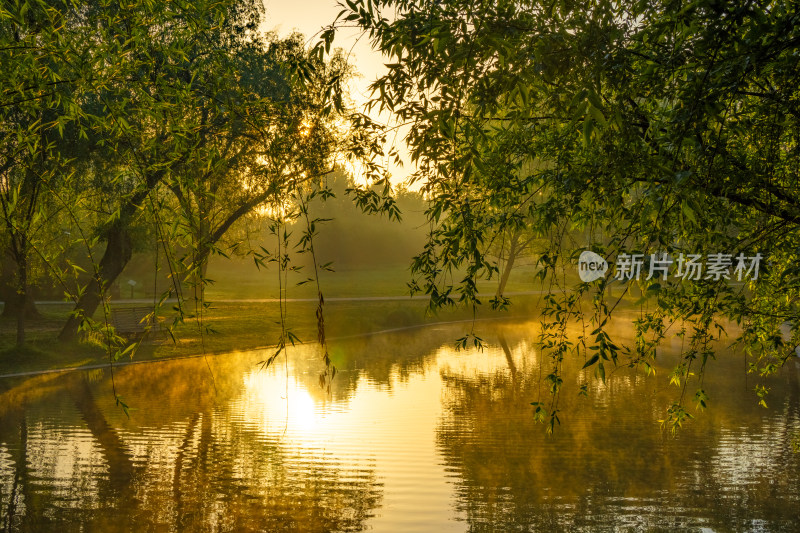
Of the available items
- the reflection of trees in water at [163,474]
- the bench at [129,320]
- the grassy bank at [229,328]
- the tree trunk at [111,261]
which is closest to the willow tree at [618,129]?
the reflection of trees in water at [163,474]

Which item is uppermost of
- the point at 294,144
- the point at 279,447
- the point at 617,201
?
the point at 294,144

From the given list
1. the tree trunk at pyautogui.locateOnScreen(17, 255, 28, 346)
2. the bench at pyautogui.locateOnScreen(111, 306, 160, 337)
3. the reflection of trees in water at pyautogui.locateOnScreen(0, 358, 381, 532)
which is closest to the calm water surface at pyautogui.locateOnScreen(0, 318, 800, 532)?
the reflection of trees in water at pyautogui.locateOnScreen(0, 358, 381, 532)

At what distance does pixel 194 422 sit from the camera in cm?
1547

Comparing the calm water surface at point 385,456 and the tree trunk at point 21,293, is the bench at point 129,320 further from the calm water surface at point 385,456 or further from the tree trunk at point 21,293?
the calm water surface at point 385,456

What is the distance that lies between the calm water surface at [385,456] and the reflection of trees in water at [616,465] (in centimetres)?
4

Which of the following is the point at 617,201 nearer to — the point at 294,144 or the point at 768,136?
the point at 768,136

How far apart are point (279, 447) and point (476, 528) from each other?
5529 millimetres

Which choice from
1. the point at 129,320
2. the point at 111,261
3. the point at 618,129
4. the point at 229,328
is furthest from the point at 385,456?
the point at 229,328

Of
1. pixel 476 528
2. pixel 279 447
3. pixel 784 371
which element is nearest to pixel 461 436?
pixel 279 447

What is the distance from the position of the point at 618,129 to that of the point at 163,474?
9.82 m

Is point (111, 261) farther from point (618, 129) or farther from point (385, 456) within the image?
point (618, 129)

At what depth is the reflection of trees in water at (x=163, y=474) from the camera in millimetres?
9238

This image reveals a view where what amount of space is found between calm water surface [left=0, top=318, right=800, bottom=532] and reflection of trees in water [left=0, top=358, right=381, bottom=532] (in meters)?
0.04

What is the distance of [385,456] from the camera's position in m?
12.8
